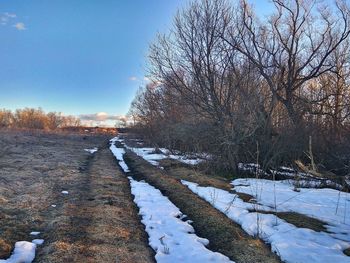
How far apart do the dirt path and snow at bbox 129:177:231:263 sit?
20 centimetres

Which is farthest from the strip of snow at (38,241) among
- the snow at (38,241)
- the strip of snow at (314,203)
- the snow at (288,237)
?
the strip of snow at (314,203)

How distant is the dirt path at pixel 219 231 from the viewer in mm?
5777

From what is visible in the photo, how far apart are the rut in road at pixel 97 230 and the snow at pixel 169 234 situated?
0.18 meters

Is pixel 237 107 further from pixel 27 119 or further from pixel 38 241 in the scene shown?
pixel 27 119

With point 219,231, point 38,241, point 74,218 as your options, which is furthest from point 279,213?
point 38,241

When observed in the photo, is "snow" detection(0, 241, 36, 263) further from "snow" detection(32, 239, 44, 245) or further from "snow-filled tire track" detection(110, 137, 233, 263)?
"snow-filled tire track" detection(110, 137, 233, 263)

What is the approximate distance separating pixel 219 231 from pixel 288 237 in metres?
1.23

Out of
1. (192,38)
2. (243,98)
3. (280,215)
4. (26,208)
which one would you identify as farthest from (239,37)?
(26,208)

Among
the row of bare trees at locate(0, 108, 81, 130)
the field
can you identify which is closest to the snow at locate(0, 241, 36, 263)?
the field

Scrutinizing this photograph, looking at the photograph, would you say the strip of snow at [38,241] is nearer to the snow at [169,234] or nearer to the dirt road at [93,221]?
the dirt road at [93,221]

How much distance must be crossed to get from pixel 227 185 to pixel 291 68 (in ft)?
38.4

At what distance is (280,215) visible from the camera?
8.28 m

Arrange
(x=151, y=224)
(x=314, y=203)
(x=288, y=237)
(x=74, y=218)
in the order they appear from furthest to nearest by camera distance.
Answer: (x=314, y=203) < (x=74, y=218) < (x=151, y=224) < (x=288, y=237)

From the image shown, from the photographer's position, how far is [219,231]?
22.9 feet
